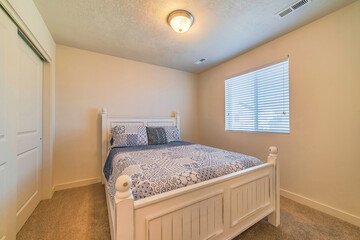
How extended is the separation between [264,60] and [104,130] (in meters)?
3.01

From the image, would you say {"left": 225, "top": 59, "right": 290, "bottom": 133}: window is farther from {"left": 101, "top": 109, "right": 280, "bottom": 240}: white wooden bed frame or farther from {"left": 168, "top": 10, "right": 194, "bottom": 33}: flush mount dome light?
{"left": 168, "top": 10, "right": 194, "bottom": 33}: flush mount dome light

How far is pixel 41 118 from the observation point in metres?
2.00

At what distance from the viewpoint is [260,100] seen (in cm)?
244

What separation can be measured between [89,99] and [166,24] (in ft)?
6.09

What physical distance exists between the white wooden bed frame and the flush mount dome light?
5.69ft

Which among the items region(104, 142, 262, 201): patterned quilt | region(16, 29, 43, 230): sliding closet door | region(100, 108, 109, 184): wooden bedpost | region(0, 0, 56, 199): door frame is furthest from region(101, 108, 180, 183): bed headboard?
region(104, 142, 262, 201): patterned quilt

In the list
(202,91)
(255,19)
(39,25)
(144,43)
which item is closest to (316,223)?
(255,19)

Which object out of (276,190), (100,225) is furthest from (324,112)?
(100,225)

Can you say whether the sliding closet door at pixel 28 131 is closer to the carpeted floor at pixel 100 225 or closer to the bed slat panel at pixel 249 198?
the carpeted floor at pixel 100 225

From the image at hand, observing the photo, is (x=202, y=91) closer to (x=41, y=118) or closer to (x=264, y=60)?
(x=264, y=60)

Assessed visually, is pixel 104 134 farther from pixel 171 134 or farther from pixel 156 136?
pixel 171 134

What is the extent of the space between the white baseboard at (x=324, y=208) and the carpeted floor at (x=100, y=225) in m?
0.07

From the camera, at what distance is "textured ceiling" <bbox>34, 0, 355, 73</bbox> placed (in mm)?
1558

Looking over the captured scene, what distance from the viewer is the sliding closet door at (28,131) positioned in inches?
58.6
